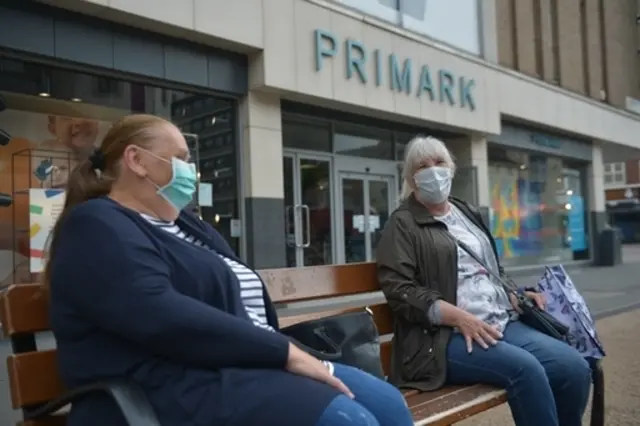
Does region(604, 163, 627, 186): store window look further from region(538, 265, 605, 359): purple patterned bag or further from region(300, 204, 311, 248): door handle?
region(538, 265, 605, 359): purple patterned bag

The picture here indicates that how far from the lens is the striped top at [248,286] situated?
7.36 feet

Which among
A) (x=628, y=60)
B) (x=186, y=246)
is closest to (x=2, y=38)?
(x=186, y=246)

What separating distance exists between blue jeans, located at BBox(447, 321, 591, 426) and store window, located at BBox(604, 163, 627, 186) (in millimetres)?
51867

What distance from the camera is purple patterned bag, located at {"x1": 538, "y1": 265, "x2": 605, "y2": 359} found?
10.9 feet

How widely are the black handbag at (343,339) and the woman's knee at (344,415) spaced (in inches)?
15.9

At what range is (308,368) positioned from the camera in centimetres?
Answer: 192

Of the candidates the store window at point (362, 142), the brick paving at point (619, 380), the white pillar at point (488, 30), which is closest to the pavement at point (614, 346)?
the brick paving at point (619, 380)

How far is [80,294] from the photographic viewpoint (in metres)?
1.80

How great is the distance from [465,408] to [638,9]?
2189cm

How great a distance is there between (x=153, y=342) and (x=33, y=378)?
1.79ft

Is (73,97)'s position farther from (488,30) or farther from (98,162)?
(488,30)

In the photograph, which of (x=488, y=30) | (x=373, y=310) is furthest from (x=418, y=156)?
(x=488, y=30)

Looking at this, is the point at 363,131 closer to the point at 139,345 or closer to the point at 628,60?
the point at 139,345

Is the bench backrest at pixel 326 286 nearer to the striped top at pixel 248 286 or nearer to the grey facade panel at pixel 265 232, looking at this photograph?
the striped top at pixel 248 286
